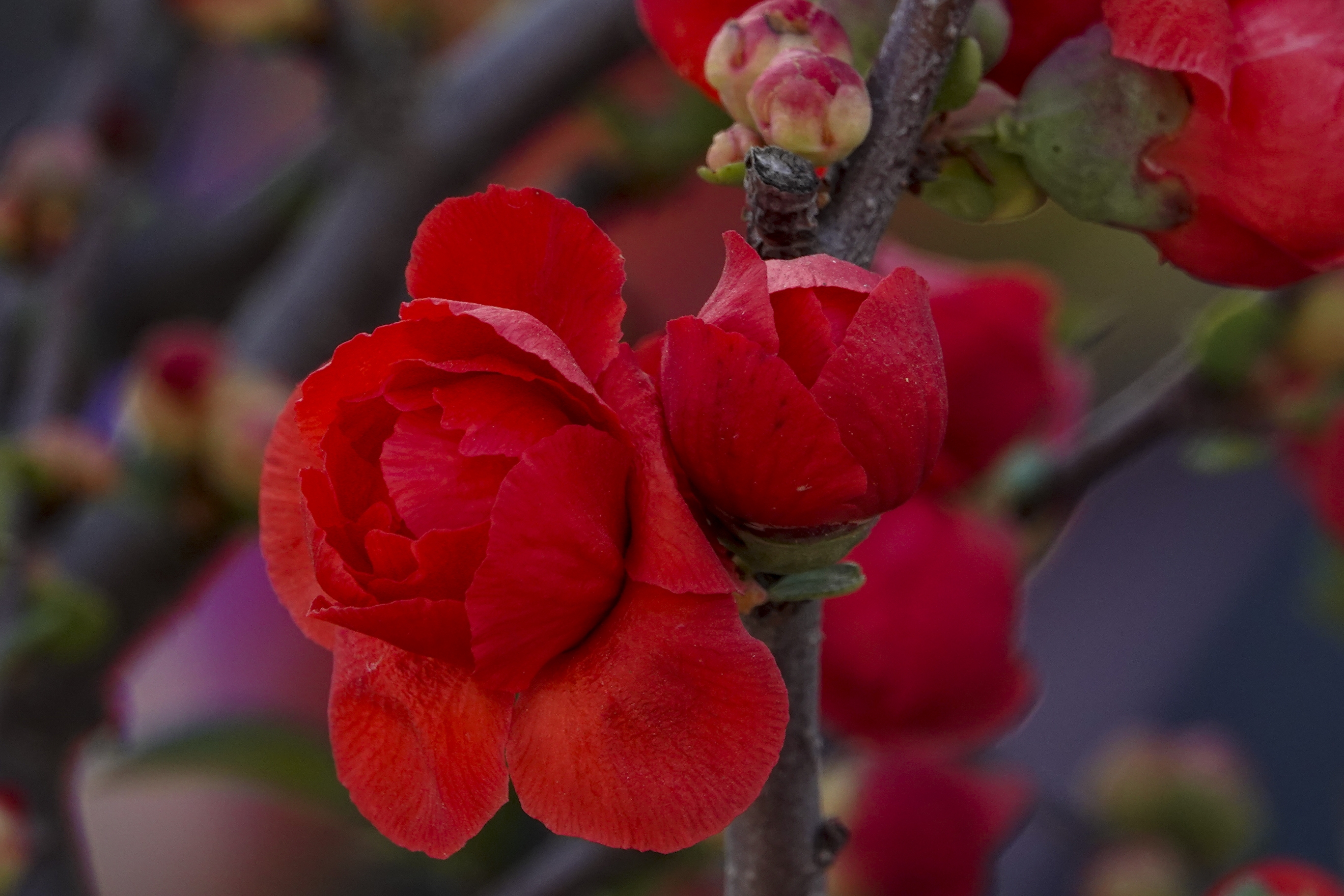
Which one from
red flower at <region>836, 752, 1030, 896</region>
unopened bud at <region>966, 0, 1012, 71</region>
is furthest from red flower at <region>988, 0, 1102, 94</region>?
red flower at <region>836, 752, 1030, 896</region>

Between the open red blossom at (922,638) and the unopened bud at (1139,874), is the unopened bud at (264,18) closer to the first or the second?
the open red blossom at (922,638)

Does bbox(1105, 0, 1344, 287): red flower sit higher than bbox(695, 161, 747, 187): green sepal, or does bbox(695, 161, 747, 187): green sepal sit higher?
bbox(695, 161, 747, 187): green sepal

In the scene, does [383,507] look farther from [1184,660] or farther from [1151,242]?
[1184,660]

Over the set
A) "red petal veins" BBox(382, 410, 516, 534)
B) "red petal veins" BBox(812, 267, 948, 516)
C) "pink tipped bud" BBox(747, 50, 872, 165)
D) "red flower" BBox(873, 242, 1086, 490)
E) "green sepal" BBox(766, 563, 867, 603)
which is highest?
"pink tipped bud" BBox(747, 50, 872, 165)

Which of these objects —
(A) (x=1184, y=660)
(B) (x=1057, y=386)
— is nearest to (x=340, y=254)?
(B) (x=1057, y=386)

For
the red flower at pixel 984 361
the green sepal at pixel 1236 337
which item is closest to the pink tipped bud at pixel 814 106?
the red flower at pixel 984 361

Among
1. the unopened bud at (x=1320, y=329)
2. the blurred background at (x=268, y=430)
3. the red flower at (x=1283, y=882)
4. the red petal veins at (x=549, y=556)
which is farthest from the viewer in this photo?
the blurred background at (x=268, y=430)

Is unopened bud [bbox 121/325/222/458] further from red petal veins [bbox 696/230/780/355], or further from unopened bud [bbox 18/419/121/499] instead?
red petal veins [bbox 696/230/780/355]

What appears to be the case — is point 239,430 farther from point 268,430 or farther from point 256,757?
point 256,757

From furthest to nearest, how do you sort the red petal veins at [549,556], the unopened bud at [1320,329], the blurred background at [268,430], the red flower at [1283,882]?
the blurred background at [268,430], the unopened bud at [1320,329], the red flower at [1283,882], the red petal veins at [549,556]
